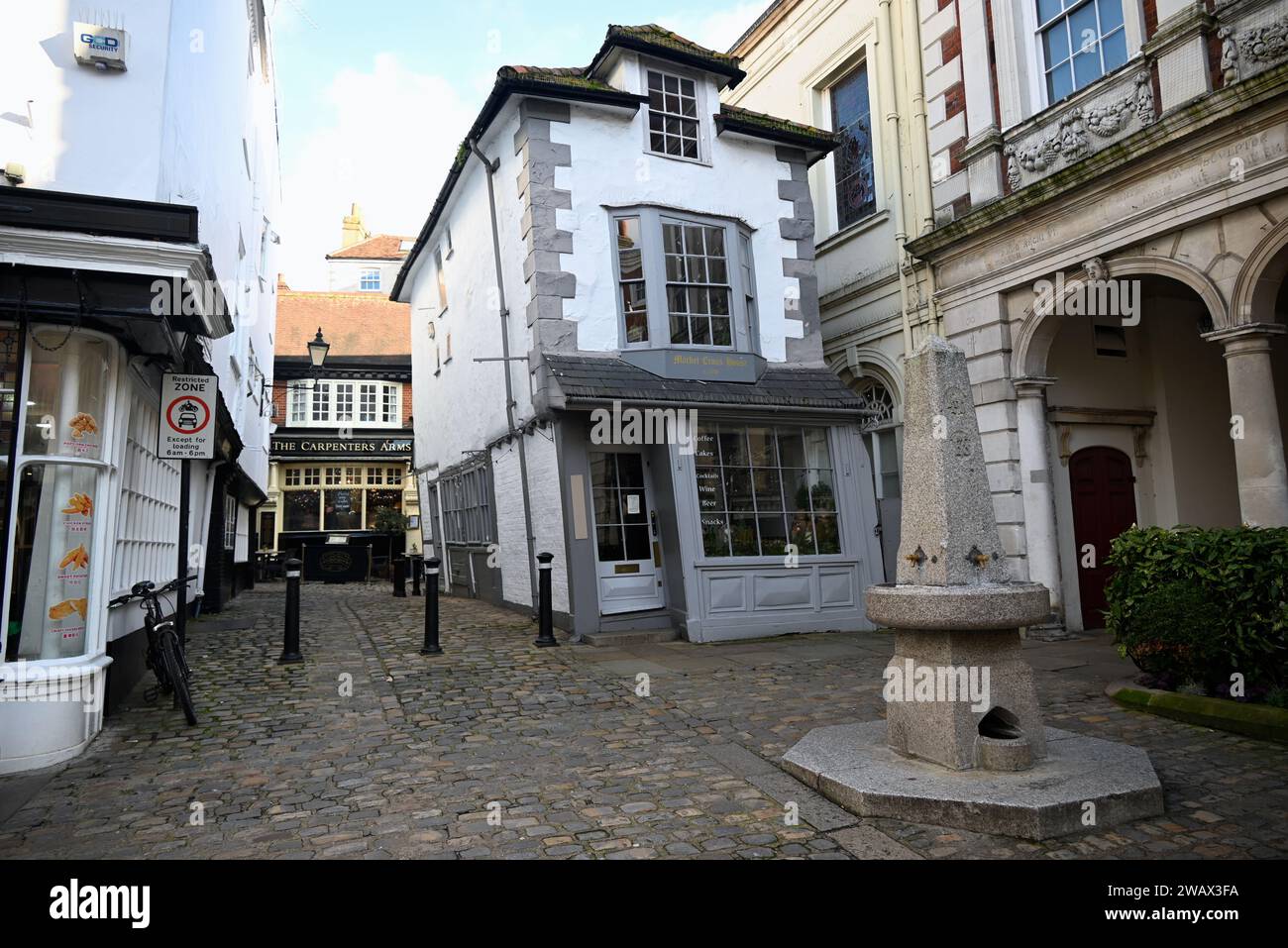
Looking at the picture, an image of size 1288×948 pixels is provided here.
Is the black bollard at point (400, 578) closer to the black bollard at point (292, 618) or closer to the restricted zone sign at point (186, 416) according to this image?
the black bollard at point (292, 618)

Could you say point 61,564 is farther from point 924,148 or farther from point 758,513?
point 924,148

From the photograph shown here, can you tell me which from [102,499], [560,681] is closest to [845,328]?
[560,681]

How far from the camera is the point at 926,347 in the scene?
4895mm

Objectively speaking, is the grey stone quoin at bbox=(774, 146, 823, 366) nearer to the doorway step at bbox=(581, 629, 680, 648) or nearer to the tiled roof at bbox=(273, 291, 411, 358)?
the doorway step at bbox=(581, 629, 680, 648)

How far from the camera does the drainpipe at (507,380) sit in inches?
447

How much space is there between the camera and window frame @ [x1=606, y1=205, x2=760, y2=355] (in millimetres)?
10500

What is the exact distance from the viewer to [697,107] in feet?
37.8

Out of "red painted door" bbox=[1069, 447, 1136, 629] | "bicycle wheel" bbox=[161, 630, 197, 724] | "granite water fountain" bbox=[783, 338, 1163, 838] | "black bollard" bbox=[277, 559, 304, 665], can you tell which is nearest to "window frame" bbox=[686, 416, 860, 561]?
"red painted door" bbox=[1069, 447, 1136, 629]

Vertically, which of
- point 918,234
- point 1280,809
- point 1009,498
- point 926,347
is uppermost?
point 918,234

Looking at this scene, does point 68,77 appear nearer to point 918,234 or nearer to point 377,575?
point 918,234

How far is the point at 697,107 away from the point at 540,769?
966 centimetres

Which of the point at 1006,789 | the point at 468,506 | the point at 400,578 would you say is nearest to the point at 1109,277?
the point at 1006,789

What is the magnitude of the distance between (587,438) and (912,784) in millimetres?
6627

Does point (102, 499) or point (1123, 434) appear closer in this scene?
point (102, 499)
